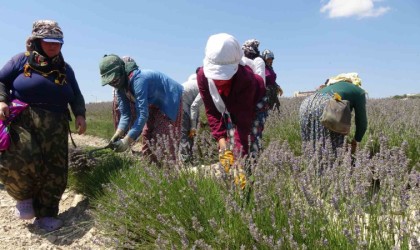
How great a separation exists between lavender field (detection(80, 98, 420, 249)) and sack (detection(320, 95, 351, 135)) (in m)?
0.77

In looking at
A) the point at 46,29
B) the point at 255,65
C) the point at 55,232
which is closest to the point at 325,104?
the point at 255,65

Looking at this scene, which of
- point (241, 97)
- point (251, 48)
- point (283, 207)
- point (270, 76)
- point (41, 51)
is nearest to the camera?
point (283, 207)

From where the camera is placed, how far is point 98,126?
10000mm

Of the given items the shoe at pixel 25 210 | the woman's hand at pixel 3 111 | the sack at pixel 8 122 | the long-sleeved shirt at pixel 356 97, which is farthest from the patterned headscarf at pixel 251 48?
the shoe at pixel 25 210

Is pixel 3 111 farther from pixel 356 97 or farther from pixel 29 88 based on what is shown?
pixel 356 97

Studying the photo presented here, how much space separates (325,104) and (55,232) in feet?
7.87

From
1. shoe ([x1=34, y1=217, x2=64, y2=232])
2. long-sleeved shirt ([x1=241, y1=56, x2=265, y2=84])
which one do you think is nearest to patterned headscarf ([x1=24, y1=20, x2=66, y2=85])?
shoe ([x1=34, y1=217, x2=64, y2=232])

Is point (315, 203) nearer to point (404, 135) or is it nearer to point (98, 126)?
A: point (404, 135)

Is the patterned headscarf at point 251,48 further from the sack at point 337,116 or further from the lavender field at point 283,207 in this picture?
the lavender field at point 283,207

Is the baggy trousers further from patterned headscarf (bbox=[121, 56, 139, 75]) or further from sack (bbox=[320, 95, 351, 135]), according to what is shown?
sack (bbox=[320, 95, 351, 135])

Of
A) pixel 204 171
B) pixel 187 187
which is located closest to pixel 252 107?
pixel 204 171

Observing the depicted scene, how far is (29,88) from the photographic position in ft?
9.17

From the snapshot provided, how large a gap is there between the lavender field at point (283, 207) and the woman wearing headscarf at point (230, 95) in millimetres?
269

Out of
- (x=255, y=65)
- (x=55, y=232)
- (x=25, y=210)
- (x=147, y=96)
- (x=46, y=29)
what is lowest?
(x=55, y=232)
